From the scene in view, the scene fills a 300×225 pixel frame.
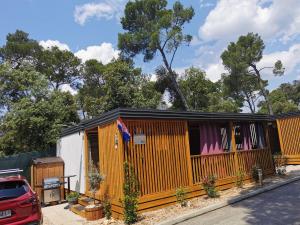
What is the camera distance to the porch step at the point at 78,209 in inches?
372

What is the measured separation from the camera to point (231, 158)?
11.2 meters

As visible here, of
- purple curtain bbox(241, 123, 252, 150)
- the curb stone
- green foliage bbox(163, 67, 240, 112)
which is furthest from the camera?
green foliage bbox(163, 67, 240, 112)

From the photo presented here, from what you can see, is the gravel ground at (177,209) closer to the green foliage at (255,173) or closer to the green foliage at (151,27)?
the green foliage at (255,173)

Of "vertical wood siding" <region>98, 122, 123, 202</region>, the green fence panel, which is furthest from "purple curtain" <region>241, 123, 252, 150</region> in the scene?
the green fence panel

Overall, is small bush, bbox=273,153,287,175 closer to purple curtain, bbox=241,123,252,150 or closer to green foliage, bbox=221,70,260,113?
purple curtain, bbox=241,123,252,150

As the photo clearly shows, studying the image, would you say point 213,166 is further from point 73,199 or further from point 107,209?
point 73,199

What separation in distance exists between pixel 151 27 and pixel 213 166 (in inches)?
731

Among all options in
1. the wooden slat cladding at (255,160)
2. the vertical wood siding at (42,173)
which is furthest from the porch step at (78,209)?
Answer: the wooden slat cladding at (255,160)

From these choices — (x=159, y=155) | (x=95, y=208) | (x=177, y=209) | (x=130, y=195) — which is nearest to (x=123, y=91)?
(x=159, y=155)

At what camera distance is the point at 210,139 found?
11.0 metres

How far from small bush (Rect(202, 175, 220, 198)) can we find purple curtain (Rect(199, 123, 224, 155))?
3.81ft

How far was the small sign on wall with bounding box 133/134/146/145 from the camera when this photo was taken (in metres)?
8.64

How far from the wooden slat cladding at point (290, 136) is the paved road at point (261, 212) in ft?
26.0

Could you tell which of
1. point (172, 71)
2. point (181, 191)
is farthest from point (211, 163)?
point (172, 71)
